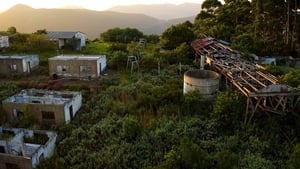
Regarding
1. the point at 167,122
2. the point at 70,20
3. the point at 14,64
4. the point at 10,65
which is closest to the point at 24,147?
the point at 167,122

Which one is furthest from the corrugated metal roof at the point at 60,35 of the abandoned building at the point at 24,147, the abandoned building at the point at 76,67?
the abandoned building at the point at 24,147

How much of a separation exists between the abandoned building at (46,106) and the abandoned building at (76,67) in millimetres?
5286

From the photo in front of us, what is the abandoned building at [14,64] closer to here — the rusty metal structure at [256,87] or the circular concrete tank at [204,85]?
the circular concrete tank at [204,85]

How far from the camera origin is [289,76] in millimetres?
19734

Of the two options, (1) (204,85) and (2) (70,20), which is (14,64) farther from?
(2) (70,20)

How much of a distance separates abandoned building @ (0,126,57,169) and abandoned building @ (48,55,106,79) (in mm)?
9674

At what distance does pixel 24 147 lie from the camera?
54.2ft

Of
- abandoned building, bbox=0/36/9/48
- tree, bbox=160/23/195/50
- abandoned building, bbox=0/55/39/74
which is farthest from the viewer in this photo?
abandoned building, bbox=0/36/9/48

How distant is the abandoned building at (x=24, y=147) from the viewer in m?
15.3

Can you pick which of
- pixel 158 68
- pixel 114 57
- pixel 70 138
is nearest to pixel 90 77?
pixel 114 57

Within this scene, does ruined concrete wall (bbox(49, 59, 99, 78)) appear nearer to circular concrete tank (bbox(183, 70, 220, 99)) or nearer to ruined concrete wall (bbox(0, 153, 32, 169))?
circular concrete tank (bbox(183, 70, 220, 99))

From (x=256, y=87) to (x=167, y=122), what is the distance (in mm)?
5320

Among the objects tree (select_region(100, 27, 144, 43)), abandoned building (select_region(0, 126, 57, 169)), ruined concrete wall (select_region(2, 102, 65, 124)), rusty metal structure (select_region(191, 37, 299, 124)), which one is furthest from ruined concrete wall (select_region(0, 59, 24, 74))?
tree (select_region(100, 27, 144, 43))

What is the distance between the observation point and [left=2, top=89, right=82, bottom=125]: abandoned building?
766 inches
